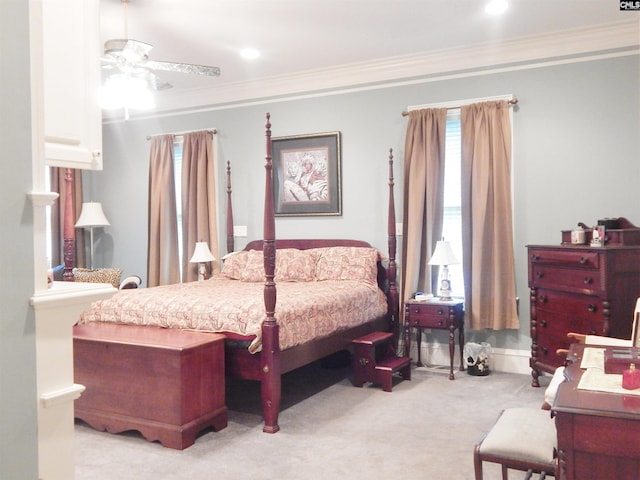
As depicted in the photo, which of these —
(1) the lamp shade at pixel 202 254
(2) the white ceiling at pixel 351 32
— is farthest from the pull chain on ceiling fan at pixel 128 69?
(1) the lamp shade at pixel 202 254

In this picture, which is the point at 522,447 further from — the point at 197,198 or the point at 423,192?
the point at 197,198

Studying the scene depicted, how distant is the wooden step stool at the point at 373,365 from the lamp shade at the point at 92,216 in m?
3.49

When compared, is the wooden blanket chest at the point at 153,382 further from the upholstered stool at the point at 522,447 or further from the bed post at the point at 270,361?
the upholstered stool at the point at 522,447

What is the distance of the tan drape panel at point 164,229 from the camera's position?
244 inches

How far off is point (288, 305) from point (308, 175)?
2189 millimetres

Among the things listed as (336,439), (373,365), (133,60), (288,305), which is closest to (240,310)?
(288,305)

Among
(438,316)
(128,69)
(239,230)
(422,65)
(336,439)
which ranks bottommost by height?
(336,439)

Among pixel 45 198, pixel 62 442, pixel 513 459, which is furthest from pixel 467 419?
pixel 45 198

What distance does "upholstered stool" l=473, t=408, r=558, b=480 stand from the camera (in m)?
1.96

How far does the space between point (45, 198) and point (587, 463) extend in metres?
1.47

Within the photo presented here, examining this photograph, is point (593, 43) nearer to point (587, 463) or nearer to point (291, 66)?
point (291, 66)

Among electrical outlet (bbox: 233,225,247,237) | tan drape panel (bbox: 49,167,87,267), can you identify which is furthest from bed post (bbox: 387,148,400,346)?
tan drape panel (bbox: 49,167,87,267)

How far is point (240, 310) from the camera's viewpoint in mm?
3576

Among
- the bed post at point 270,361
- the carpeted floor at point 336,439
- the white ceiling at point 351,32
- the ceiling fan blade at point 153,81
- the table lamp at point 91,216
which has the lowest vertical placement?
the carpeted floor at point 336,439
